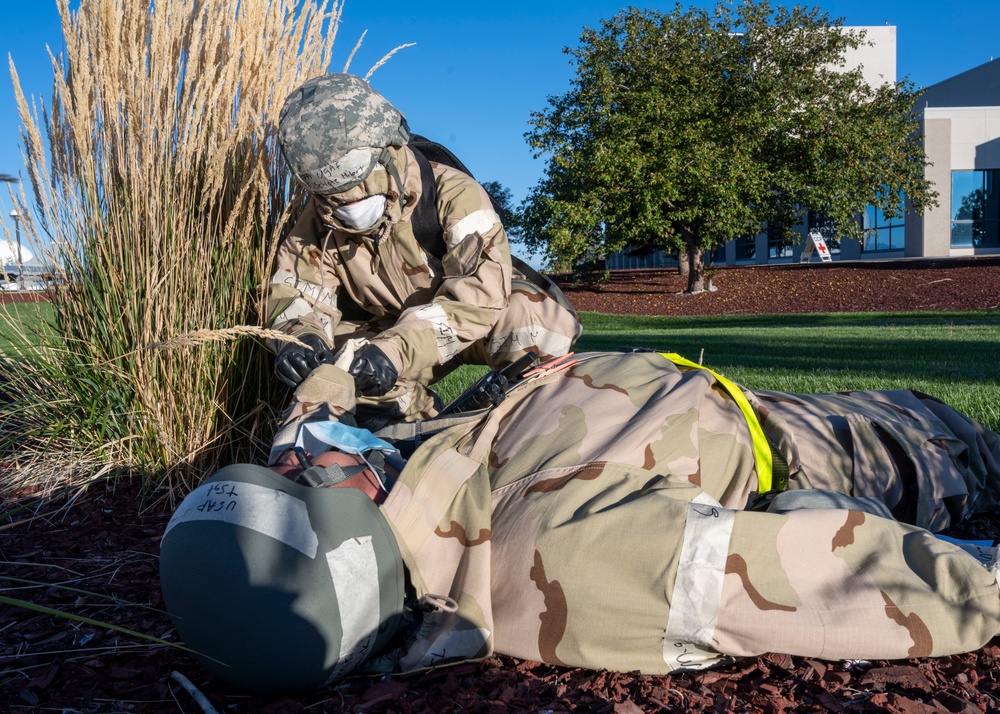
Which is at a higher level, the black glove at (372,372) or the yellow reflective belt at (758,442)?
the black glove at (372,372)

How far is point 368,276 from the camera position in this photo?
3.41 metres

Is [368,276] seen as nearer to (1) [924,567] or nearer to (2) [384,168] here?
(2) [384,168]

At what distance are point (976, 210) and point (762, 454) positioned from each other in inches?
1237

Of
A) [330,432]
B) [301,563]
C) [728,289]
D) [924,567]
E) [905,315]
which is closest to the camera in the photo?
[301,563]

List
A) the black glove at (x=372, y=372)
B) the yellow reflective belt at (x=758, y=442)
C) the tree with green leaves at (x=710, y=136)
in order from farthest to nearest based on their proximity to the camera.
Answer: the tree with green leaves at (x=710, y=136), the black glove at (x=372, y=372), the yellow reflective belt at (x=758, y=442)

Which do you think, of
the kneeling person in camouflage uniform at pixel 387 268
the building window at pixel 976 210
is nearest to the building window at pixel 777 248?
the building window at pixel 976 210

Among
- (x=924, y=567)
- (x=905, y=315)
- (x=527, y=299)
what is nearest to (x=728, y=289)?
(x=905, y=315)

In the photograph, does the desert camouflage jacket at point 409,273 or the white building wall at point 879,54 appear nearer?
the desert camouflage jacket at point 409,273

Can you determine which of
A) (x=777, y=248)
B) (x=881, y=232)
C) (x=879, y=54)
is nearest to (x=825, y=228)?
(x=881, y=232)

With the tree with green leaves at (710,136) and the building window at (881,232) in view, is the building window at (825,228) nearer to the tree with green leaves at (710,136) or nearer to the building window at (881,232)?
the building window at (881,232)

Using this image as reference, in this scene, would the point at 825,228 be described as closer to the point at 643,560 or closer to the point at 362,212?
the point at 362,212

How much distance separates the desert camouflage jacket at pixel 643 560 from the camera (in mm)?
1663

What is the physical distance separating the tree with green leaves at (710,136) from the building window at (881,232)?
8.41 m

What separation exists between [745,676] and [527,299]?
2.04 meters
